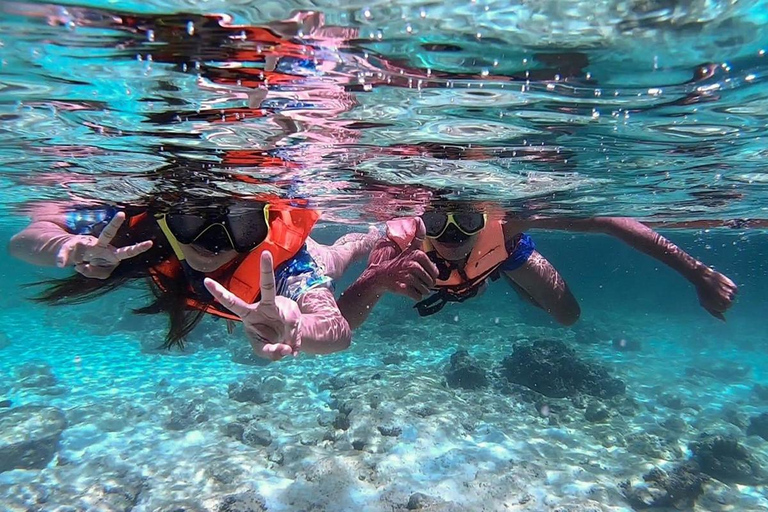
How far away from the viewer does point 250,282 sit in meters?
5.62

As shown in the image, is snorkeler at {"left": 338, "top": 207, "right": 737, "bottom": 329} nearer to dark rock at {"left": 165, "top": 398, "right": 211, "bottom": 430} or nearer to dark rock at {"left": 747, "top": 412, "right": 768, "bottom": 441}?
dark rock at {"left": 165, "top": 398, "right": 211, "bottom": 430}

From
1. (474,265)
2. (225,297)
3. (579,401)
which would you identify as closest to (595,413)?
(579,401)

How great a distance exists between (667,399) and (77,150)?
21.8 m

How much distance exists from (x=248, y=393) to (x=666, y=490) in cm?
1298

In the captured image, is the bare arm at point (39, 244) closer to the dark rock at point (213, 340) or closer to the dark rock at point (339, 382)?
the dark rock at point (339, 382)

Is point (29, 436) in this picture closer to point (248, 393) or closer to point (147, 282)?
point (248, 393)

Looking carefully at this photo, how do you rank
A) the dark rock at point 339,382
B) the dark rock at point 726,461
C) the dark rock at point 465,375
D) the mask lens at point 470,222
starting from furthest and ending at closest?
the dark rock at point 465,375, the dark rock at point 339,382, the dark rock at point 726,461, the mask lens at point 470,222

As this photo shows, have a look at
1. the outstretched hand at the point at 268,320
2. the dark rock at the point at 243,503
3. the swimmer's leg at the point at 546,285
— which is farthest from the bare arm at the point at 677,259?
the dark rock at the point at 243,503

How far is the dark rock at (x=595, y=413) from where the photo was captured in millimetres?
14758

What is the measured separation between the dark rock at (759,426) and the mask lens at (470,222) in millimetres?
15662

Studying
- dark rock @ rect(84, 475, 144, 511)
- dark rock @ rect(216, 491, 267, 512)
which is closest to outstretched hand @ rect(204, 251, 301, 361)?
dark rock @ rect(216, 491, 267, 512)

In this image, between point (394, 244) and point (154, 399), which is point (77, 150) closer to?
point (394, 244)

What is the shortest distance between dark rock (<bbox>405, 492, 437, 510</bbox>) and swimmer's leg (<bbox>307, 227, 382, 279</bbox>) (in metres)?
5.18

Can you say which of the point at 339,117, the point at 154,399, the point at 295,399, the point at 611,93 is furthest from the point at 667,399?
the point at 154,399
